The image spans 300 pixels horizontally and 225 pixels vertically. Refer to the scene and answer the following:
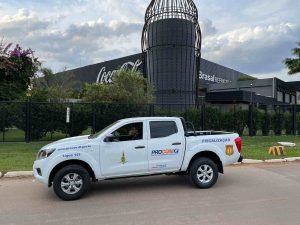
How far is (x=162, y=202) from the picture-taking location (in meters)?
7.24

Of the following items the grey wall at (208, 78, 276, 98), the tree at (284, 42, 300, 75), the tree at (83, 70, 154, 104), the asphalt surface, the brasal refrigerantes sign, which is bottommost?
the asphalt surface

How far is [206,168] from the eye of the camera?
28.1 ft

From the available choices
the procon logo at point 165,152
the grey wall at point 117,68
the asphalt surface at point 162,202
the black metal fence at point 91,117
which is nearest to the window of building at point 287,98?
the grey wall at point 117,68

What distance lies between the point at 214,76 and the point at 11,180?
193 ft

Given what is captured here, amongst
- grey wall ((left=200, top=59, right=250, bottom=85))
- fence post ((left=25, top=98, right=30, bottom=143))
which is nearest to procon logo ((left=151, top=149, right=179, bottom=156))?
fence post ((left=25, top=98, right=30, bottom=143))

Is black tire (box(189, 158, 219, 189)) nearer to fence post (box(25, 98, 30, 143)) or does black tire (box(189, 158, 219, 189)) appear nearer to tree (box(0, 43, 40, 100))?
fence post (box(25, 98, 30, 143))

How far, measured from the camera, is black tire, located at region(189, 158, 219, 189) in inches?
331

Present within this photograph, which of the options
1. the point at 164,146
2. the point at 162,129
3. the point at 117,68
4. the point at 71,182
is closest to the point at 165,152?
the point at 164,146

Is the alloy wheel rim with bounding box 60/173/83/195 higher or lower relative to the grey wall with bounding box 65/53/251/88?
lower

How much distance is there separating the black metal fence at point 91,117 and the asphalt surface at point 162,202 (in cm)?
878

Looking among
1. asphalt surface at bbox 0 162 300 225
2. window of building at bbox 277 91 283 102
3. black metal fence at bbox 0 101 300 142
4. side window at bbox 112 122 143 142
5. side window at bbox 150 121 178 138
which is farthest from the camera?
window of building at bbox 277 91 283 102

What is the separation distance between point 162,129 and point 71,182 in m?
2.32

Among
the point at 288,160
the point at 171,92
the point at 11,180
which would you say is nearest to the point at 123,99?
the point at 171,92

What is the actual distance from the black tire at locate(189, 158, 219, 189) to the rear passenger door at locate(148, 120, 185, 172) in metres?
0.38
